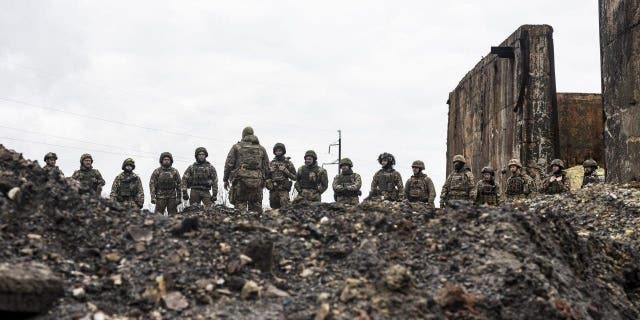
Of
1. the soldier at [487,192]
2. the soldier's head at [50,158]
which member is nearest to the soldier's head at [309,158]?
the soldier at [487,192]

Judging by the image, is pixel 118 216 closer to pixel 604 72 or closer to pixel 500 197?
pixel 500 197

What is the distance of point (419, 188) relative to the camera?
1297 centimetres

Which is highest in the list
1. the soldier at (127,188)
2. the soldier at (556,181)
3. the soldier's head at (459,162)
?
the soldier's head at (459,162)

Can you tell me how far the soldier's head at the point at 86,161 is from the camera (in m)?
12.8

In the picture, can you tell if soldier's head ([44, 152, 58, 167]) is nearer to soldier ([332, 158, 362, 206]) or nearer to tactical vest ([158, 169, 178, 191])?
tactical vest ([158, 169, 178, 191])

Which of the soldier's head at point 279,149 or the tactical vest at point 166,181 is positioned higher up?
the soldier's head at point 279,149

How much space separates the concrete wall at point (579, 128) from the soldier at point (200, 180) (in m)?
9.19

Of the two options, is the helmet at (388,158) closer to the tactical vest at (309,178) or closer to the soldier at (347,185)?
the soldier at (347,185)

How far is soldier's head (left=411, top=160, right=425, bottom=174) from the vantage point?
43.0ft

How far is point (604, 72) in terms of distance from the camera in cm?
1288

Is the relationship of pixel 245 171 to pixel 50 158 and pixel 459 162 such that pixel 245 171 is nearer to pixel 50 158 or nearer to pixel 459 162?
pixel 459 162

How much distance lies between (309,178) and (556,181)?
15.1 ft

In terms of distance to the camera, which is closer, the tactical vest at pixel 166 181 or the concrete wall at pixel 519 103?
the tactical vest at pixel 166 181

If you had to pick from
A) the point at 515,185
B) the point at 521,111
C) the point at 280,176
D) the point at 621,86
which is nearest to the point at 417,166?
the point at 515,185
